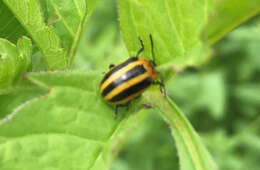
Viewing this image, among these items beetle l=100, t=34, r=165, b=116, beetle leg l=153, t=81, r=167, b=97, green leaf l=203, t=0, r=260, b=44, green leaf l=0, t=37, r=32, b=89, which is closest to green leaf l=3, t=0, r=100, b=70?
green leaf l=0, t=37, r=32, b=89

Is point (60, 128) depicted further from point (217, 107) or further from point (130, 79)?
point (217, 107)

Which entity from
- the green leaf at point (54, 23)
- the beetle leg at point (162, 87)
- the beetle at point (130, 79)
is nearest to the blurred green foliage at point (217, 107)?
the beetle at point (130, 79)

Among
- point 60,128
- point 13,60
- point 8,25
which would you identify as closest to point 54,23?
point 8,25

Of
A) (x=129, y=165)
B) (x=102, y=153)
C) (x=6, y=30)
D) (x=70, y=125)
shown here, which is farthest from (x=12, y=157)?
(x=129, y=165)

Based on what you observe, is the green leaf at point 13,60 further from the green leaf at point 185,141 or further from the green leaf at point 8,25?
the green leaf at point 185,141

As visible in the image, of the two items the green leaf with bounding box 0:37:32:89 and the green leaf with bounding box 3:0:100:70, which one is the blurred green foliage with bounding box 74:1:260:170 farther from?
the green leaf with bounding box 0:37:32:89

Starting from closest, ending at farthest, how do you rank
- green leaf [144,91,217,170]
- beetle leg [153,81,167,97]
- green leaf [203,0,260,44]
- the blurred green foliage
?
green leaf [203,0,260,44]
green leaf [144,91,217,170]
beetle leg [153,81,167,97]
the blurred green foliage

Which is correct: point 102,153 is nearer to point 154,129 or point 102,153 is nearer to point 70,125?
point 70,125
